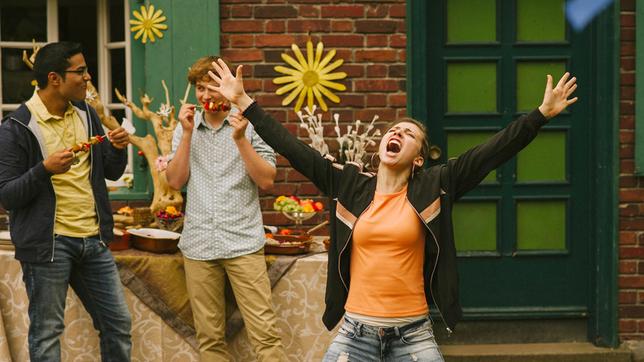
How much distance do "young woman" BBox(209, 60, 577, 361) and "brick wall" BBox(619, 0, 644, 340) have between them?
276 cm

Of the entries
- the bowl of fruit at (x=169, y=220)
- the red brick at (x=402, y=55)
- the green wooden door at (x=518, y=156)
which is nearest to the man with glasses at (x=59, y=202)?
Result: the bowl of fruit at (x=169, y=220)

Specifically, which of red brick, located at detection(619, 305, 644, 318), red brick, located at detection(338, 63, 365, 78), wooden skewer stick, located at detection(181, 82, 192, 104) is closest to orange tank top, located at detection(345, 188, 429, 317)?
wooden skewer stick, located at detection(181, 82, 192, 104)

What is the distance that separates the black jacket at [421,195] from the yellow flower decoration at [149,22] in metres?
2.62

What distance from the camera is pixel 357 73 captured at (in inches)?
250

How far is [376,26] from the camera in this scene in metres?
6.32

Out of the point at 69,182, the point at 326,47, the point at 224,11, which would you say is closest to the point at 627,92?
the point at 326,47

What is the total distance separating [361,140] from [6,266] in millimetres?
2189

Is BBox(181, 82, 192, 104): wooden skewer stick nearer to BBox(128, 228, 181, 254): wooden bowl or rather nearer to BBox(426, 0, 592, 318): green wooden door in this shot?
BBox(128, 228, 181, 254): wooden bowl

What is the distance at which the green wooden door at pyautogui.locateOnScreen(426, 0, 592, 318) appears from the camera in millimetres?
6492

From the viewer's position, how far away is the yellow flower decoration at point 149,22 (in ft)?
20.5

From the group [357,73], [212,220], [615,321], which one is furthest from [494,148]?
[615,321]

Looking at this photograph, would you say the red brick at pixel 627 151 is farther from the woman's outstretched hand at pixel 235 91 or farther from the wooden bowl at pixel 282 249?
the woman's outstretched hand at pixel 235 91

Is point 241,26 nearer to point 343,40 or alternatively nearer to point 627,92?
point 343,40

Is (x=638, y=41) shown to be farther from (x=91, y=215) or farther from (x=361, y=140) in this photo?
(x=91, y=215)
